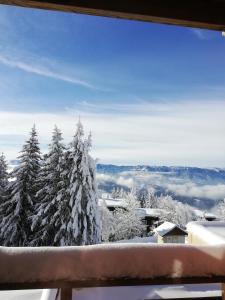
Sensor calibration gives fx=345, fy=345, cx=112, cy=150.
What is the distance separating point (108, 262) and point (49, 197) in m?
18.8

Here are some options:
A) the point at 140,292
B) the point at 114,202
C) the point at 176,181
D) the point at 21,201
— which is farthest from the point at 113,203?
the point at 140,292

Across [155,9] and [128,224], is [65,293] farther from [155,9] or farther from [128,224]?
[128,224]

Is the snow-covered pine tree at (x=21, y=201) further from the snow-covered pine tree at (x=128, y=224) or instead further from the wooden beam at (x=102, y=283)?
the wooden beam at (x=102, y=283)

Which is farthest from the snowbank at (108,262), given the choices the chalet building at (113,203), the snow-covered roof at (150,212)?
the snow-covered roof at (150,212)

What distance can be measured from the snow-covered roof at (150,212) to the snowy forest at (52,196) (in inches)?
307

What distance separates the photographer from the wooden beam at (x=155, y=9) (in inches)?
56.9

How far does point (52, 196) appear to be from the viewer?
64.6ft

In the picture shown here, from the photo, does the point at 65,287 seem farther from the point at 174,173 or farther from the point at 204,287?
the point at 174,173

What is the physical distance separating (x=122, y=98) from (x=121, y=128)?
3275 millimetres

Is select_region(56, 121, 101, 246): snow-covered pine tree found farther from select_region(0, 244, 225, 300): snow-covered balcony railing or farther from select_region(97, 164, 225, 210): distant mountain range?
select_region(0, 244, 225, 300): snow-covered balcony railing

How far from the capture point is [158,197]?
29.6 metres

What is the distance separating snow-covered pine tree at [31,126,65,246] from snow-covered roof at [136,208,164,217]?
28.6 ft

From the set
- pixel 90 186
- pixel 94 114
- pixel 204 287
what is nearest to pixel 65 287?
pixel 204 287

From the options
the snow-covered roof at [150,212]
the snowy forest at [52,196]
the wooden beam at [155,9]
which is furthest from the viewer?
the snow-covered roof at [150,212]
